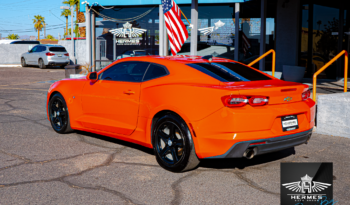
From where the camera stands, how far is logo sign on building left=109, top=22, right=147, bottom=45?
1769cm

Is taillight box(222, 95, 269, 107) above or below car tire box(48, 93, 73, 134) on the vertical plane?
above

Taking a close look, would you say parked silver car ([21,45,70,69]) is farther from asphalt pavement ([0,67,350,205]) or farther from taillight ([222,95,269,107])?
taillight ([222,95,269,107])

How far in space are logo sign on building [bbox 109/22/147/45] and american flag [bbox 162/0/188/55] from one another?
7.07 metres

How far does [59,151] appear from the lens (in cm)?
562

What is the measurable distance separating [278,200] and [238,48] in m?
12.3

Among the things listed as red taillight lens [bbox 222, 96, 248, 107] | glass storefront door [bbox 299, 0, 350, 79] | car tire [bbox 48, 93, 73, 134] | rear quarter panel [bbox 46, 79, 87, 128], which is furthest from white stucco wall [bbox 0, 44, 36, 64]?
red taillight lens [bbox 222, 96, 248, 107]

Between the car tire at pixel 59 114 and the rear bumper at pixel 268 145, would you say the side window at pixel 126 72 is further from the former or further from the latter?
the rear bumper at pixel 268 145

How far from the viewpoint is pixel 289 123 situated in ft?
14.7

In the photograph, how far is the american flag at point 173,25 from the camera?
10.4 meters

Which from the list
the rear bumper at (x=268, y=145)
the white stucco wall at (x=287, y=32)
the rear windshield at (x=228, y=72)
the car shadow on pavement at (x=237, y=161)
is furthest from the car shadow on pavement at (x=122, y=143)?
the white stucco wall at (x=287, y=32)

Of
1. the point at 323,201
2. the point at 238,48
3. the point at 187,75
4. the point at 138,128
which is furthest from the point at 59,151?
the point at 238,48

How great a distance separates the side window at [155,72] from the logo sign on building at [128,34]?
41.2 ft

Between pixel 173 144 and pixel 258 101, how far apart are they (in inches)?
46.4

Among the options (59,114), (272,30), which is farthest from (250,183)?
(272,30)
